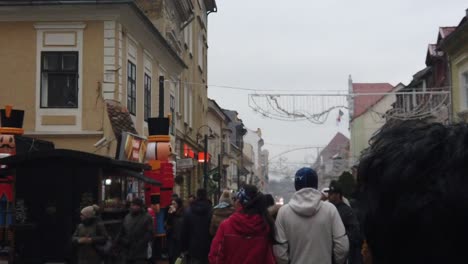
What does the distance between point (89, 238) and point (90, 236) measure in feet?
0.29

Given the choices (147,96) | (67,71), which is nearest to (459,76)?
(147,96)

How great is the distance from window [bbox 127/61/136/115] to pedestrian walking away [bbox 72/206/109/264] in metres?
12.4

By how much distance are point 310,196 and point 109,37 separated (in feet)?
55.0

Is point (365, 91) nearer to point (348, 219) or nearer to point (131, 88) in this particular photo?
point (131, 88)

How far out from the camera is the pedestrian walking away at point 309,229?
6129 millimetres

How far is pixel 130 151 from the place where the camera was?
21.7m

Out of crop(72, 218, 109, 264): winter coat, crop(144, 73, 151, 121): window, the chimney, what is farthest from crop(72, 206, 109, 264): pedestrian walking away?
the chimney

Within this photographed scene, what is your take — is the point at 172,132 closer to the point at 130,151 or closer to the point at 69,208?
the point at 130,151

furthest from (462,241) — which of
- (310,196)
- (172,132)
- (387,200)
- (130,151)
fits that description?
(172,132)

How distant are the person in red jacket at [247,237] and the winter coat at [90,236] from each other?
5341 millimetres

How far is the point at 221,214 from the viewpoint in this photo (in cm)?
916

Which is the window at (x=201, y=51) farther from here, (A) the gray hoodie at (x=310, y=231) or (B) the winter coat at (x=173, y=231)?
(A) the gray hoodie at (x=310, y=231)

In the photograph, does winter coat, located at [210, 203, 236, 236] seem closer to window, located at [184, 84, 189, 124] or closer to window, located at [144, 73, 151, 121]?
window, located at [144, 73, 151, 121]

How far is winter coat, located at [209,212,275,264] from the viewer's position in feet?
21.8
